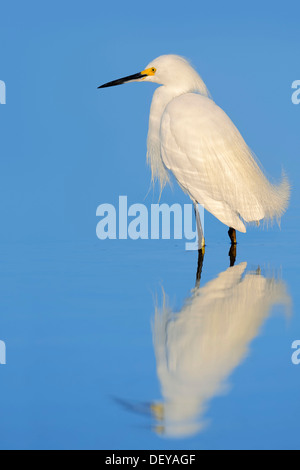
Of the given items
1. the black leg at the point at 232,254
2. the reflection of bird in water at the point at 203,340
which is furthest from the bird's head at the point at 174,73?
the reflection of bird in water at the point at 203,340

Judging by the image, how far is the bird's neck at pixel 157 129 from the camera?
5.55 meters

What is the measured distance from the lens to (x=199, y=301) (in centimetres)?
369

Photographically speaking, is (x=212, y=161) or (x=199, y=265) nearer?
(x=199, y=265)

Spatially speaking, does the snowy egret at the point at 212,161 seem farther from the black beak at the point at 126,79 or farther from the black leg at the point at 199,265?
the black beak at the point at 126,79

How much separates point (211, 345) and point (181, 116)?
264cm

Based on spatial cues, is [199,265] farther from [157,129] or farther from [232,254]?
[157,129]

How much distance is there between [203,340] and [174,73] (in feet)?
10.1

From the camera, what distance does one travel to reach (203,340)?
295 cm

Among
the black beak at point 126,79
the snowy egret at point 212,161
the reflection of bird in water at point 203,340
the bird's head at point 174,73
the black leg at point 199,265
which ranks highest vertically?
the black beak at point 126,79

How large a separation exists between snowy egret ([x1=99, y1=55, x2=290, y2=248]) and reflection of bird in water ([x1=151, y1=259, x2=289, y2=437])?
0.94 metres

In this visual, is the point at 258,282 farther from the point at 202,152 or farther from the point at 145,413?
the point at 145,413

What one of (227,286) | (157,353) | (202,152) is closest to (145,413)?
(157,353)

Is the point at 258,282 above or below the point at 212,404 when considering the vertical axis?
above

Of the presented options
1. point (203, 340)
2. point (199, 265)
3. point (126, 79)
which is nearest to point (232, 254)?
point (199, 265)
